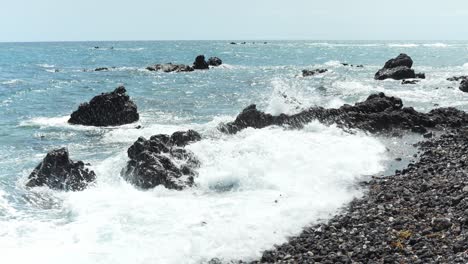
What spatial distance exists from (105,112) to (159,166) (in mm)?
16110

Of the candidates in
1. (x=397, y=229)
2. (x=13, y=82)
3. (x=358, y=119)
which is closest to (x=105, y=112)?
(x=358, y=119)

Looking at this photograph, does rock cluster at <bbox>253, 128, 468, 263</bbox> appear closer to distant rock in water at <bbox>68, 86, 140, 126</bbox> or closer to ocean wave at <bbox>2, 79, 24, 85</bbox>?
distant rock in water at <bbox>68, 86, 140, 126</bbox>

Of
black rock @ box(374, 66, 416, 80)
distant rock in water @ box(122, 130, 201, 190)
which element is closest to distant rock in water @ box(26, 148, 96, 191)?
distant rock in water @ box(122, 130, 201, 190)

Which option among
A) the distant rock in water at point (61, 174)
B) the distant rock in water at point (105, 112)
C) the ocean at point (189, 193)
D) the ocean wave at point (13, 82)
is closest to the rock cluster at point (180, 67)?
the ocean wave at point (13, 82)

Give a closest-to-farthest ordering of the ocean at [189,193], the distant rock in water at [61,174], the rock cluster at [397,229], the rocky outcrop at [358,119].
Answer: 1. the rock cluster at [397,229]
2. the ocean at [189,193]
3. the distant rock in water at [61,174]
4. the rocky outcrop at [358,119]

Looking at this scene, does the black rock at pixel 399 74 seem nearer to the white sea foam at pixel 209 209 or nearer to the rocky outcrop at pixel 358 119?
the rocky outcrop at pixel 358 119

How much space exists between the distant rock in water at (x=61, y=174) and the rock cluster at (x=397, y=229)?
31.6 ft

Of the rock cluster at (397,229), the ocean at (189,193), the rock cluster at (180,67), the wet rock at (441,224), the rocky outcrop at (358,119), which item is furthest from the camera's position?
the rock cluster at (180,67)

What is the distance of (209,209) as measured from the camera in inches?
603

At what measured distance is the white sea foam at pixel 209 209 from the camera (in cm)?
1238

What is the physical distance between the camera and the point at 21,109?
38.2 meters

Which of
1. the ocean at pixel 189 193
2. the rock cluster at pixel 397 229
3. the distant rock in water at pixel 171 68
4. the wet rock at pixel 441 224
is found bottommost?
the ocean at pixel 189 193

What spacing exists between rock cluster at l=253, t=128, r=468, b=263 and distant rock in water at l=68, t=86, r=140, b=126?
20.5 meters

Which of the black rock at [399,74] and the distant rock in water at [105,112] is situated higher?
the black rock at [399,74]
